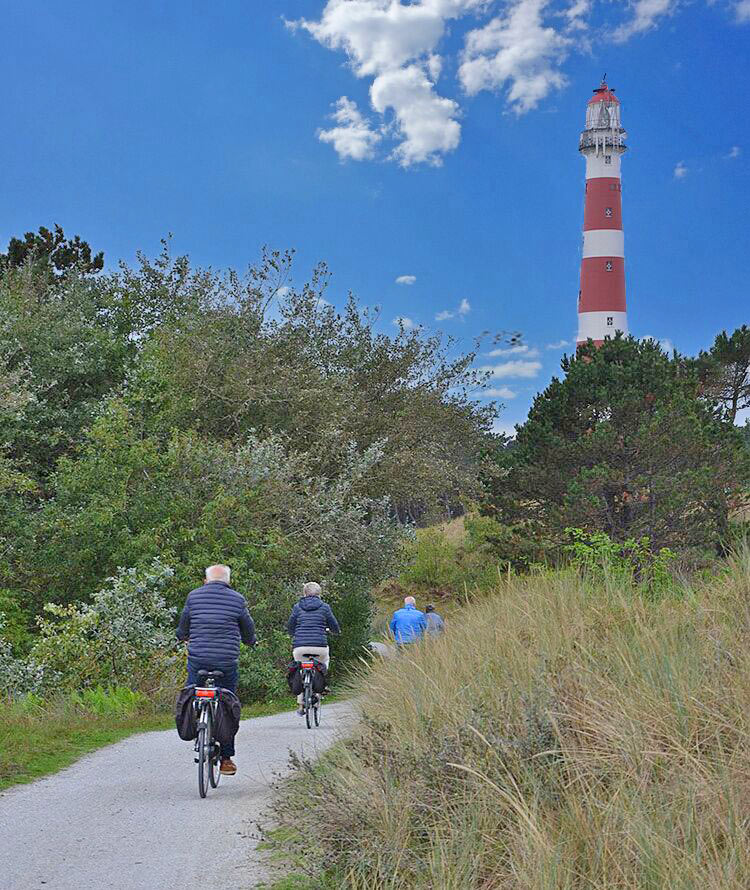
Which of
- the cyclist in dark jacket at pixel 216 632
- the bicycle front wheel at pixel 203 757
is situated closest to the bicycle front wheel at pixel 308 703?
the cyclist in dark jacket at pixel 216 632

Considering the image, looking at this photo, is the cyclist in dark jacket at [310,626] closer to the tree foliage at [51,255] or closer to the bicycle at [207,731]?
the bicycle at [207,731]

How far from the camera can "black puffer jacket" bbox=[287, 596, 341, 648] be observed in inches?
620

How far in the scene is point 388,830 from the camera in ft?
19.5

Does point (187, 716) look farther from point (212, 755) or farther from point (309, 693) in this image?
point (309, 693)

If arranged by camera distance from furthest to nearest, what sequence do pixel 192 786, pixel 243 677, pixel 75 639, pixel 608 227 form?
pixel 608 227, pixel 243 677, pixel 75 639, pixel 192 786

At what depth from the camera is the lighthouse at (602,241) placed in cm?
5284

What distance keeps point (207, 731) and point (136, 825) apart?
1467 mm

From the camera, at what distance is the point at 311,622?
51.8 feet

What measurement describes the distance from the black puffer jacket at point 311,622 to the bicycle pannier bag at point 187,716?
5901 mm

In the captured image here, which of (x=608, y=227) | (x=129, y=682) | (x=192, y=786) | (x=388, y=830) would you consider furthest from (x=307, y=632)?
(x=608, y=227)

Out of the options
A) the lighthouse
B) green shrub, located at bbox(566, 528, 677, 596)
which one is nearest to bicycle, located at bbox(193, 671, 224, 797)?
green shrub, located at bbox(566, 528, 677, 596)

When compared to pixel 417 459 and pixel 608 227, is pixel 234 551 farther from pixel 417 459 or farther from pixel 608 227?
pixel 608 227

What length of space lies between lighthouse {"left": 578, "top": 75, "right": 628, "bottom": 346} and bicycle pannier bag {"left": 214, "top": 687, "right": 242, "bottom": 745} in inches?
1676

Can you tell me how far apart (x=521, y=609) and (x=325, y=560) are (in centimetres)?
1629
